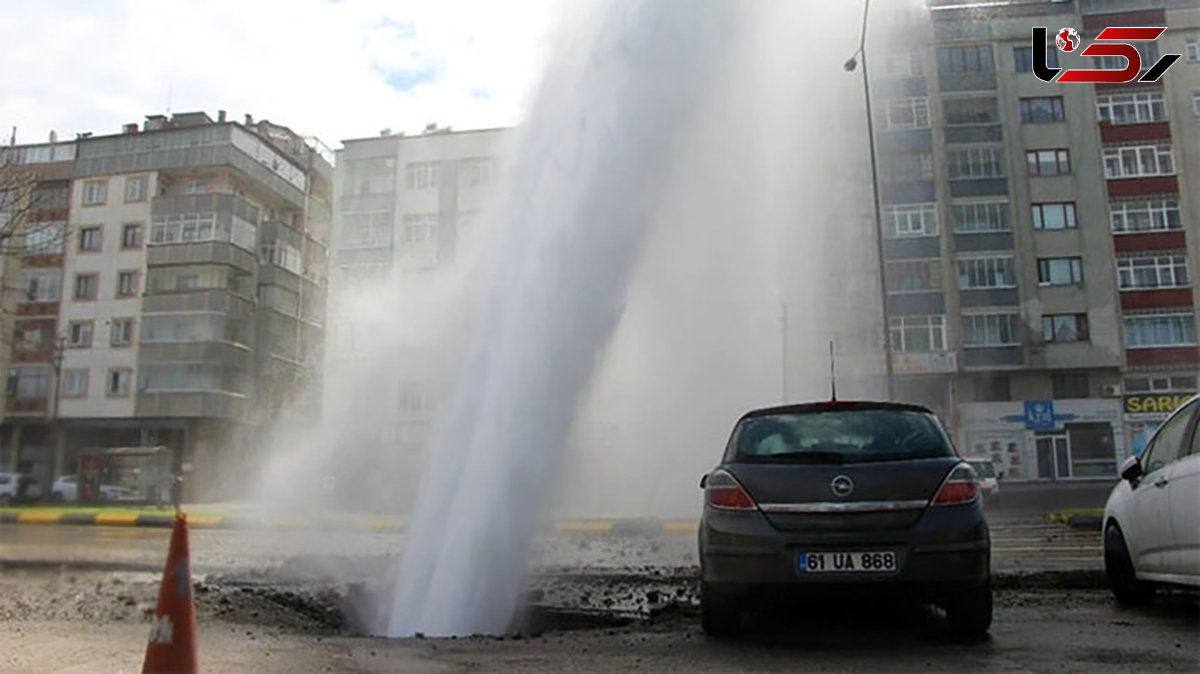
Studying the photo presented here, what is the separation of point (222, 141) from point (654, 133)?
47.6 metres

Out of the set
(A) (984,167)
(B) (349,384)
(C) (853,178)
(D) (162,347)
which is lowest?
(B) (349,384)

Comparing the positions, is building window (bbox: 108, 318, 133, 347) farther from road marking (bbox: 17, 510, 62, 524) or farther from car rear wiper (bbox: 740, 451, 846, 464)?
car rear wiper (bbox: 740, 451, 846, 464)

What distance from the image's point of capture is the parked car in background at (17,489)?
40.1 m

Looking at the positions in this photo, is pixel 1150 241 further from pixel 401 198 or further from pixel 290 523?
pixel 290 523

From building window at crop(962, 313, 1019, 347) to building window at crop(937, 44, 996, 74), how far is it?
42.0ft

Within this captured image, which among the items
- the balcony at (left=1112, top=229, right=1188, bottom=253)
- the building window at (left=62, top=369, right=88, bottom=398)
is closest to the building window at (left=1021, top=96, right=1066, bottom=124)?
the balcony at (left=1112, top=229, right=1188, bottom=253)

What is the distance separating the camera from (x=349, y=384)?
77.9ft

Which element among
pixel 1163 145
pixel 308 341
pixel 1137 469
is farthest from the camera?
pixel 308 341

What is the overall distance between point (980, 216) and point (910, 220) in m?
3.45

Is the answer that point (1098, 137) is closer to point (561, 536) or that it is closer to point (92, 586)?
point (561, 536)

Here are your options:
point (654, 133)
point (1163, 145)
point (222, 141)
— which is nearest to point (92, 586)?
point (654, 133)

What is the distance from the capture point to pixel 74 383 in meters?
49.5

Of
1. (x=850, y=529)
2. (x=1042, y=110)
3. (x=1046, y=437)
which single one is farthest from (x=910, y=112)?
(x=850, y=529)

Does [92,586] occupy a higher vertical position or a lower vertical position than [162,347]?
lower
